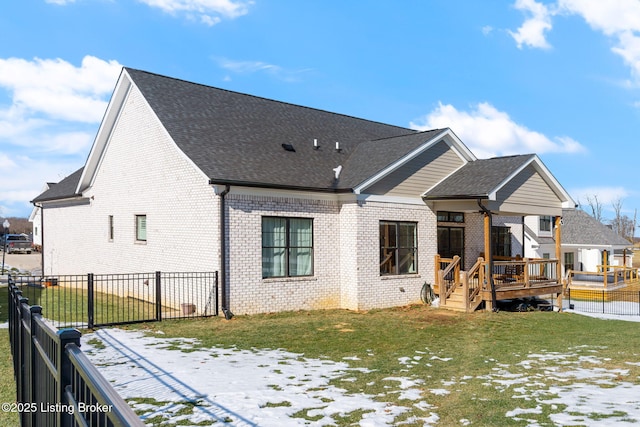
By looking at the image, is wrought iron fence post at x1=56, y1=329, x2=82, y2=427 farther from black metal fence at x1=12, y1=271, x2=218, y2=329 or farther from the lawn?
black metal fence at x1=12, y1=271, x2=218, y2=329

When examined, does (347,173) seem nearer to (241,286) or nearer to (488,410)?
(241,286)

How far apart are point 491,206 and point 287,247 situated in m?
6.78

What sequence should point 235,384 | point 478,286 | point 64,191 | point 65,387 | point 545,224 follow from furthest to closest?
1. point 545,224
2. point 64,191
3. point 478,286
4. point 235,384
5. point 65,387

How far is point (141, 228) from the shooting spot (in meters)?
18.8

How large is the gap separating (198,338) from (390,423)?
21.8 ft

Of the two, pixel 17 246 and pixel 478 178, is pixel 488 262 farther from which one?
pixel 17 246

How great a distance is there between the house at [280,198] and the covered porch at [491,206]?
76 millimetres

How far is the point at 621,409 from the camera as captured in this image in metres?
6.73

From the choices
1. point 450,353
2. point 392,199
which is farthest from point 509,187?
point 450,353

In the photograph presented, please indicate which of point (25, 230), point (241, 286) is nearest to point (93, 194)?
point (241, 286)

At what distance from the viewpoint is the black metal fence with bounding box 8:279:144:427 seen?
2.39 metres

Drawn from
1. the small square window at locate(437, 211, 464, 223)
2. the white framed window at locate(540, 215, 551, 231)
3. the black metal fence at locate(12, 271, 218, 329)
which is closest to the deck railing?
the small square window at locate(437, 211, 464, 223)

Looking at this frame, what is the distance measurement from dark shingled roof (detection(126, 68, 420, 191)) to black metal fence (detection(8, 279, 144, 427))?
967cm

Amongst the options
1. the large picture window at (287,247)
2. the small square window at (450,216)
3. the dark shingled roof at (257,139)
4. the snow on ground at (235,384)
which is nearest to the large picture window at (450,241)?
the small square window at (450,216)
